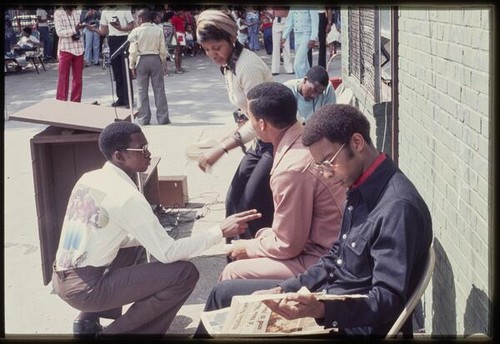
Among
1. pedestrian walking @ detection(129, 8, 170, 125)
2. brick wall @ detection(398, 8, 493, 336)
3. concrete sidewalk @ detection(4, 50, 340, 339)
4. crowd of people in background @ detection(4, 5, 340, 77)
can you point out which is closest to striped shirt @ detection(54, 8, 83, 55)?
pedestrian walking @ detection(129, 8, 170, 125)

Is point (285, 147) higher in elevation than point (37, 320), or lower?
higher

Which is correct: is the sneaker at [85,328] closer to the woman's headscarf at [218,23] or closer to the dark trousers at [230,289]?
the dark trousers at [230,289]

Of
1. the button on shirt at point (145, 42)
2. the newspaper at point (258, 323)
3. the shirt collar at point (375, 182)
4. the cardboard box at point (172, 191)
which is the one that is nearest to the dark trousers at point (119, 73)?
the button on shirt at point (145, 42)

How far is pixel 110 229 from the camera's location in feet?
13.3

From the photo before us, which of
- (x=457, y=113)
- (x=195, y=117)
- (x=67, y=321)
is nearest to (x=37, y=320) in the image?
(x=67, y=321)

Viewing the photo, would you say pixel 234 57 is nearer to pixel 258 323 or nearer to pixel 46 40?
pixel 258 323

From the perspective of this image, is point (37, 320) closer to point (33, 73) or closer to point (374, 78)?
point (374, 78)

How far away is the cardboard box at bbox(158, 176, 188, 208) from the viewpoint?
7.08 metres

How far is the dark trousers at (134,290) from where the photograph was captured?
13.3 feet

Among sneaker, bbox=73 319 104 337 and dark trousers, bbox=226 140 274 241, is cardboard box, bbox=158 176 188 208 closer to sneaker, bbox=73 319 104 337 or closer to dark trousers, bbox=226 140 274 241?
dark trousers, bbox=226 140 274 241

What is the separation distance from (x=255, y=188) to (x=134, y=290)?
1.07 m

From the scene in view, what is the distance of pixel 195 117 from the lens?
1184 centimetres

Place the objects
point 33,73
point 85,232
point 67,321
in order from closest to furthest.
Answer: point 85,232 → point 67,321 → point 33,73

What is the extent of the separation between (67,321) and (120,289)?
3.46ft
